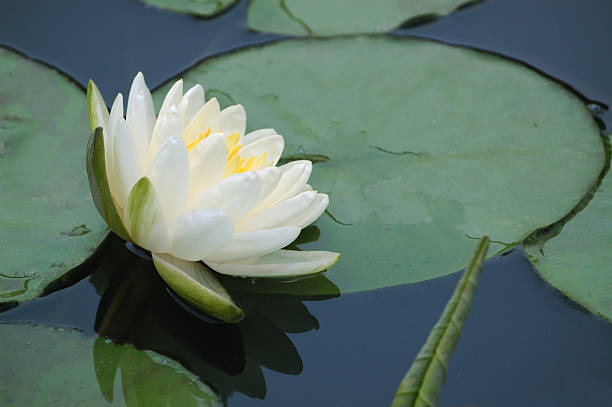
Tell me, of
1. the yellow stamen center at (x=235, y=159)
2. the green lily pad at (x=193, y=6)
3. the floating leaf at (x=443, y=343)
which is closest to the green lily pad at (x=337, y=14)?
the green lily pad at (x=193, y=6)

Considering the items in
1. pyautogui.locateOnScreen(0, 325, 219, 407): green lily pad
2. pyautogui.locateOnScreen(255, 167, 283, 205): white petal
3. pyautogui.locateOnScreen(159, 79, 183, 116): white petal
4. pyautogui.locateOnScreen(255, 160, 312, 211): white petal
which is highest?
pyautogui.locateOnScreen(159, 79, 183, 116): white petal

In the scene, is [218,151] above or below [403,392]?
above

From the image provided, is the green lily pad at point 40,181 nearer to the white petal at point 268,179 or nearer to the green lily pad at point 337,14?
the white petal at point 268,179

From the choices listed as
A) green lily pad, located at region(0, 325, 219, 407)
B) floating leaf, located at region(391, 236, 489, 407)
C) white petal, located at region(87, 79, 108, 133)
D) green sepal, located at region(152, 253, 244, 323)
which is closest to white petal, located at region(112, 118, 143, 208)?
white petal, located at region(87, 79, 108, 133)

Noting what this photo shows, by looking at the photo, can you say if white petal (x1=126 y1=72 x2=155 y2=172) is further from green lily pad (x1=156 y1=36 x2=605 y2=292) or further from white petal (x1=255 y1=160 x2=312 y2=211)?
green lily pad (x1=156 y1=36 x2=605 y2=292)

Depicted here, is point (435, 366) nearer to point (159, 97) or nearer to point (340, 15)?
point (159, 97)

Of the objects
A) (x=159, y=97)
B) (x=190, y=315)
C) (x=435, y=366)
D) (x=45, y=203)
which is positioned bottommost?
(x=190, y=315)

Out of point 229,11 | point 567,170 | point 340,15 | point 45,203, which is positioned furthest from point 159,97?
point 567,170
